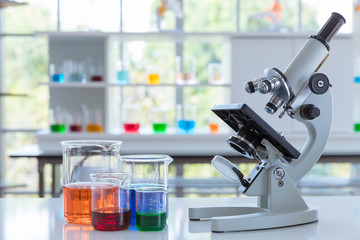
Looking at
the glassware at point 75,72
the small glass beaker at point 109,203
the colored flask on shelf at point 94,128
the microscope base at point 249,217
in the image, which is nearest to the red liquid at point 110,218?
the small glass beaker at point 109,203

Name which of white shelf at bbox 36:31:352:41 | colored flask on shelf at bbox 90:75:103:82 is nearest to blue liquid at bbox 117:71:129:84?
colored flask on shelf at bbox 90:75:103:82

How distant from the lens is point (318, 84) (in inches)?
55.1

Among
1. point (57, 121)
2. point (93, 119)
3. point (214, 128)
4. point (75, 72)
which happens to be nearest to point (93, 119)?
point (93, 119)

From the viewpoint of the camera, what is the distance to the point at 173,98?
501 cm

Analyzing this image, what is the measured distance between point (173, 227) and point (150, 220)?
0.35ft

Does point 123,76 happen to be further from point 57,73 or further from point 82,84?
point 57,73

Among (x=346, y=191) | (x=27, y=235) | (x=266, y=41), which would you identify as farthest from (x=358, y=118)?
(x=27, y=235)

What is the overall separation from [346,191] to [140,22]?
244cm

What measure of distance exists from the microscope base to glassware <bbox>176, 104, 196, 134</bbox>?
117 inches

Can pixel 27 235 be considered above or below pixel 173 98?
below

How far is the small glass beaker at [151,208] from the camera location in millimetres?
Answer: 1270

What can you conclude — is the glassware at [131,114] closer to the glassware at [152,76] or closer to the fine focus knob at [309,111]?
the glassware at [152,76]

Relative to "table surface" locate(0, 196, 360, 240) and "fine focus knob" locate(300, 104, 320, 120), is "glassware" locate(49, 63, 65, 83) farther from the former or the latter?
"fine focus knob" locate(300, 104, 320, 120)

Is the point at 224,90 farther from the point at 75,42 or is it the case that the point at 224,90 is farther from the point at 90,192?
the point at 90,192
